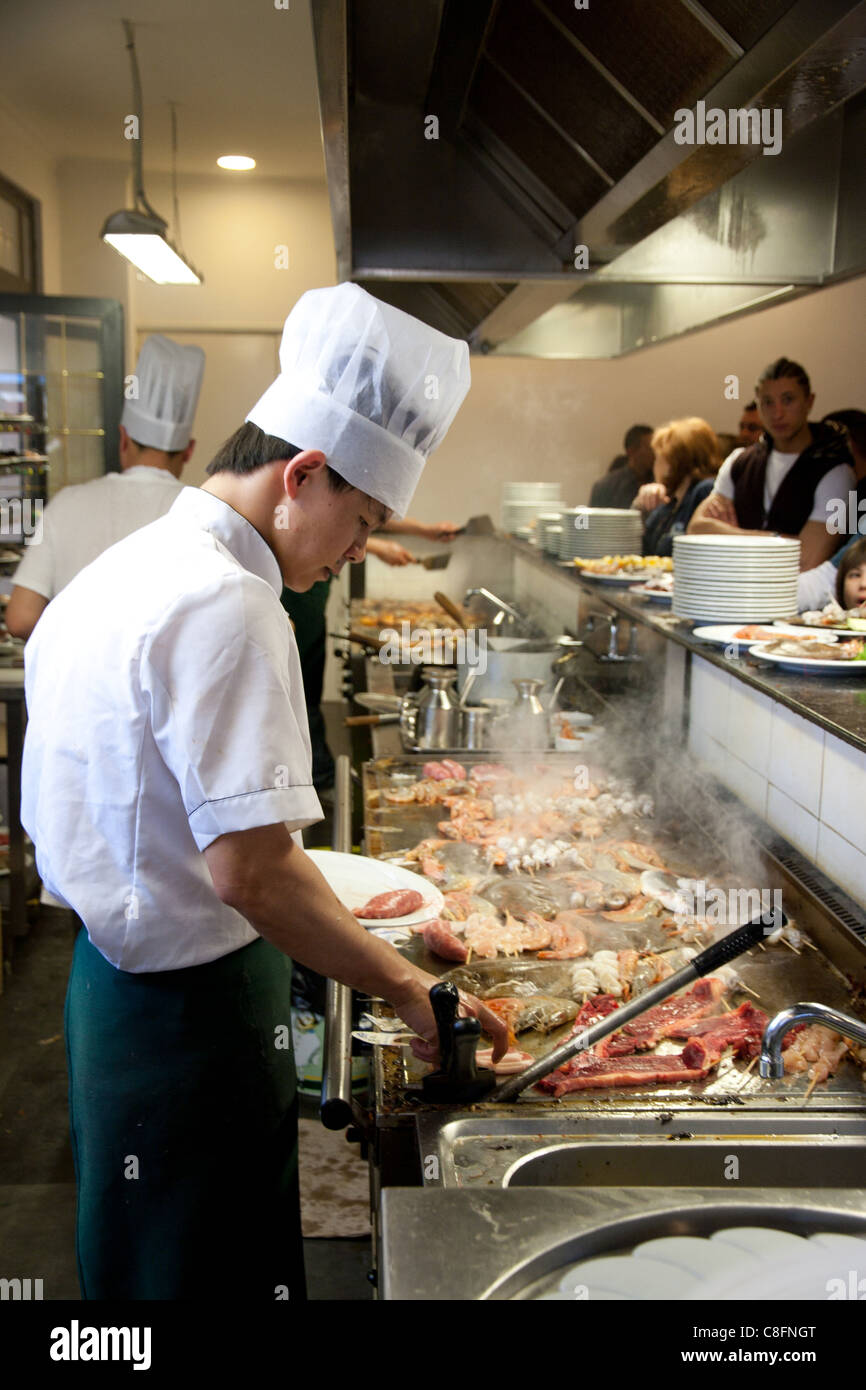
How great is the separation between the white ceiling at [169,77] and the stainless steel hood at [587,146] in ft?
6.37

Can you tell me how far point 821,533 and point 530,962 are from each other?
2.64 meters

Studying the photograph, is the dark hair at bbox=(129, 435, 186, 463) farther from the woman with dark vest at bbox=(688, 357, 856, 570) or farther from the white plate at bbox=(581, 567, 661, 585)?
the woman with dark vest at bbox=(688, 357, 856, 570)

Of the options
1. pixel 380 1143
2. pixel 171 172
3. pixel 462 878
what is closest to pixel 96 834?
pixel 380 1143

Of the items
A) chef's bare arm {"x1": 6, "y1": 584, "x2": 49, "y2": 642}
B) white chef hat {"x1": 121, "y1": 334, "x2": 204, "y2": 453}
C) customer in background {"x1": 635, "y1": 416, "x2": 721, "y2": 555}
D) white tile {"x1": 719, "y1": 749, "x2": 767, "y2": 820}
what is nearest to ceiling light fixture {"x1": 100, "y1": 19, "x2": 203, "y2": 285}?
white chef hat {"x1": 121, "y1": 334, "x2": 204, "y2": 453}

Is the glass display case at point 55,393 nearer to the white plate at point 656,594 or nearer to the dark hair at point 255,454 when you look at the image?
the white plate at point 656,594

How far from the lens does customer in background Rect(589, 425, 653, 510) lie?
6840 millimetres

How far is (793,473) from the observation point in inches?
162

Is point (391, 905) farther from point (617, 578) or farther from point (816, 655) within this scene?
point (617, 578)

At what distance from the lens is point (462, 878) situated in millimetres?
2248

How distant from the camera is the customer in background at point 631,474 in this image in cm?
684

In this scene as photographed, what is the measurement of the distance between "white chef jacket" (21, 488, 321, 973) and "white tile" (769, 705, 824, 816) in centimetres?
109

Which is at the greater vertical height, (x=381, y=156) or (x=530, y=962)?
(x=381, y=156)

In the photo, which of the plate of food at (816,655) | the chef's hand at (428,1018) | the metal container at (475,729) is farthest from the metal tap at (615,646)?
the chef's hand at (428,1018)
